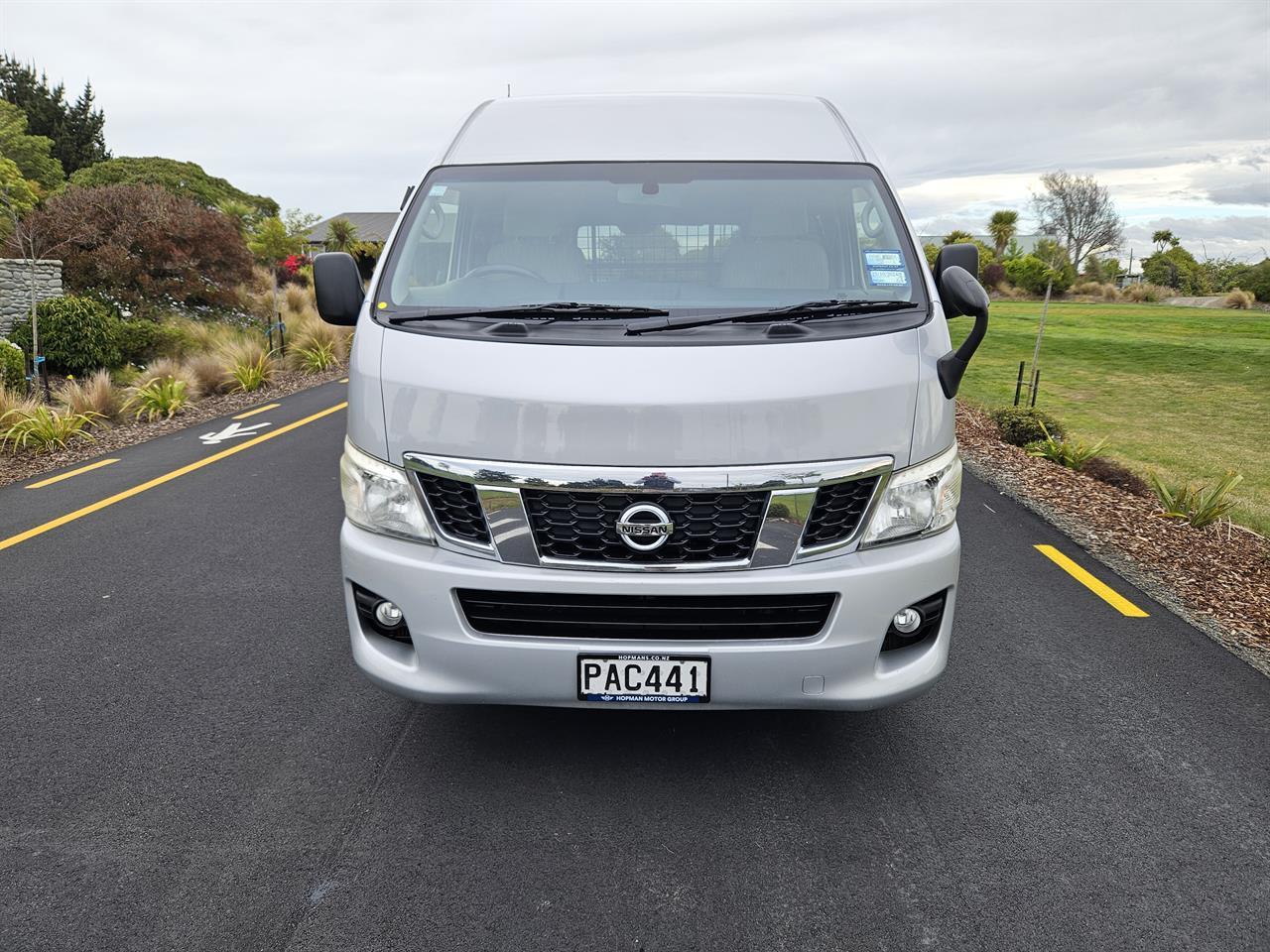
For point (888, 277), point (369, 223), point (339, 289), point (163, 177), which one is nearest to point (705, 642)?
point (888, 277)

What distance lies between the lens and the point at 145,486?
8031 mm

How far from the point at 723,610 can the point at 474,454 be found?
903mm

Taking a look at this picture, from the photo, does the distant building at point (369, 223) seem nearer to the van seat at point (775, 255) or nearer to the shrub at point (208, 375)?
the shrub at point (208, 375)

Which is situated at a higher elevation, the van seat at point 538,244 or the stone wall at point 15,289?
the van seat at point 538,244

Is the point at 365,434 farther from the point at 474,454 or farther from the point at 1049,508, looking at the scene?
the point at 1049,508

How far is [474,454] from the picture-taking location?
297 centimetres

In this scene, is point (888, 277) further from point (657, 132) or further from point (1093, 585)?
point (1093, 585)

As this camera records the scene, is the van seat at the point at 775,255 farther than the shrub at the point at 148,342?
No

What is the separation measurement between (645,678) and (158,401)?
1108 centimetres

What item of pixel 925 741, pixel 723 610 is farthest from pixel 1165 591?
pixel 723 610

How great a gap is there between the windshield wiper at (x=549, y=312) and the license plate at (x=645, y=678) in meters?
1.16

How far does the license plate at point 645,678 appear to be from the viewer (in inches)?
118

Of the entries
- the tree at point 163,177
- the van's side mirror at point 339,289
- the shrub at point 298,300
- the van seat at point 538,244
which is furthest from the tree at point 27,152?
the van seat at point 538,244

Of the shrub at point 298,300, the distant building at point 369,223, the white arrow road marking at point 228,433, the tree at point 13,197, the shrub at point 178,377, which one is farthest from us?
the distant building at point 369,223
